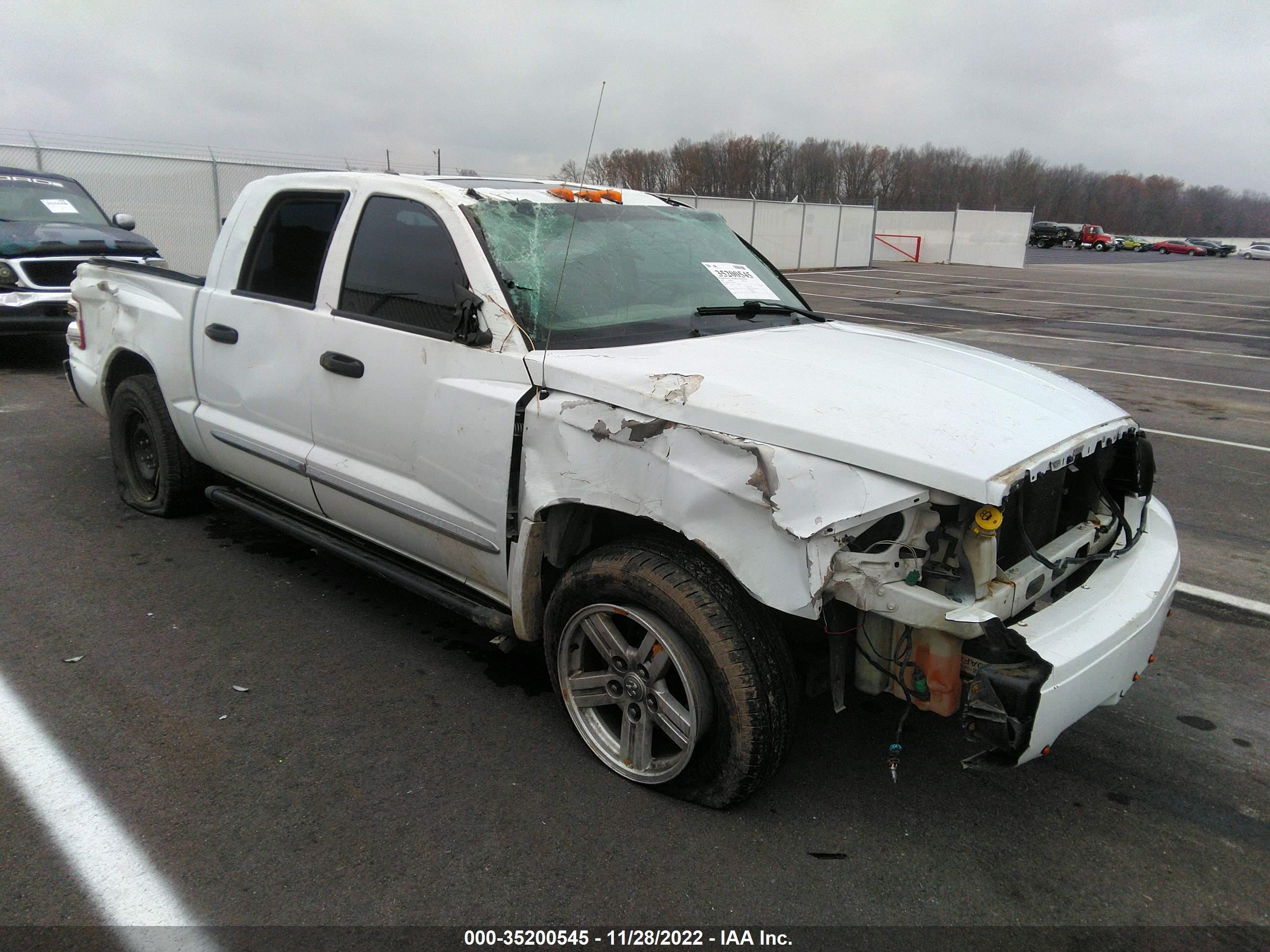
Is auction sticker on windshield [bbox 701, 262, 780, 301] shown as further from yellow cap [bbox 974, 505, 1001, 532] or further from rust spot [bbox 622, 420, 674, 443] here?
yellow cap [bbox 974, 505, 1001, 532]

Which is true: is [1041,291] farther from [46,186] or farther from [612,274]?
[612,274]

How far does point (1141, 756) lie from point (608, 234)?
2745mm

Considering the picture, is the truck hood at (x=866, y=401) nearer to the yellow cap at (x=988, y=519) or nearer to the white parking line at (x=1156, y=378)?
the yellow cap at (x=988, y=519)

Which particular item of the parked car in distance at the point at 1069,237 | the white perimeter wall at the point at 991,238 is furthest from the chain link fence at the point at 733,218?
the parked car in distance at the point at 1069,237

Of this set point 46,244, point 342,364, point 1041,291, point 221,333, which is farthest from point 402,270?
point 1041,291

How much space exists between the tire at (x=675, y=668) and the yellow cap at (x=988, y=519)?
647mm

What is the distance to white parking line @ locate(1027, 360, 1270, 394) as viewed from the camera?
10.6 m

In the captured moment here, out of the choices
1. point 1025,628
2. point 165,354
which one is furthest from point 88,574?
point 1025,628

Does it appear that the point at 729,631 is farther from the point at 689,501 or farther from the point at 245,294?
the point at 245,294

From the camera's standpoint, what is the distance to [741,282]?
388 cm

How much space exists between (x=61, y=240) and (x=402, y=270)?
8.15 metres

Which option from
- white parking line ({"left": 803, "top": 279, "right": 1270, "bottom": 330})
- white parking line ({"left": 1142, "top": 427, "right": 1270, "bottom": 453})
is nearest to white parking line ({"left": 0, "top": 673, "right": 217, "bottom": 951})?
white parking line ({"left": 1142, "top": 427, "right": 1270, "bottom": 453})

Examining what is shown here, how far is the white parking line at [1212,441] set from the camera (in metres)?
7.56

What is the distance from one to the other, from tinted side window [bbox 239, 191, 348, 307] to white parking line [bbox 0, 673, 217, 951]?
191 centimetres
